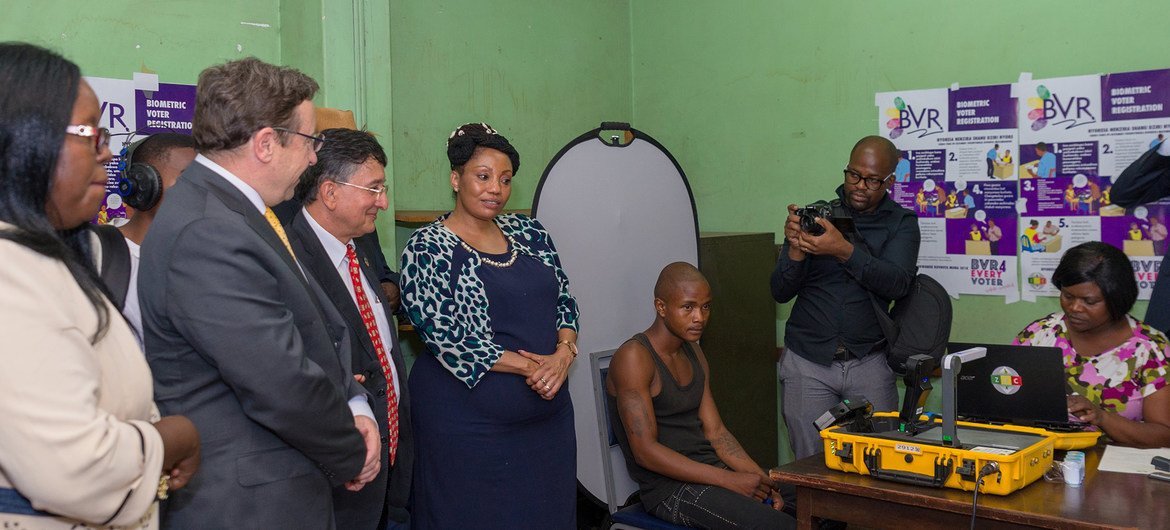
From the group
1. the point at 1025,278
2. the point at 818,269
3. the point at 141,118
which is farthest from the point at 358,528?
the point at 1025,278

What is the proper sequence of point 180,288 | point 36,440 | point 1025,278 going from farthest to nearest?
point 1025,278 < point 180,288 < point 36,440

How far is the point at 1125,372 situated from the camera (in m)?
2.88

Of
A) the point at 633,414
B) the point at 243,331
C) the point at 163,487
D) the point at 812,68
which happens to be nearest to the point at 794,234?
the point at 633,414

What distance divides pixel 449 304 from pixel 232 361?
48.5 inches

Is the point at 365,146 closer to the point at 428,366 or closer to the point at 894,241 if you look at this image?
the point at 428,366

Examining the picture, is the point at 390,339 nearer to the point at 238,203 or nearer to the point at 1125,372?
the point at 238,203

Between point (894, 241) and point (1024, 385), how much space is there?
3.57 ft

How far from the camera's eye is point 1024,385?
2.59 metres

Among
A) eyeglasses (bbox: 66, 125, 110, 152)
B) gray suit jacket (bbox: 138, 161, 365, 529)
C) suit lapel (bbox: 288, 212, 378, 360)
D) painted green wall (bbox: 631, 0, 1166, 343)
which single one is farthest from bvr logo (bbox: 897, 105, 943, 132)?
eyeglasses (bbox: 66, 125, 110, 152)

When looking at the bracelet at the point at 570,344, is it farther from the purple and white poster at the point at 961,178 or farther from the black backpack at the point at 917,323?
the purple and white poster at the point at 961,178

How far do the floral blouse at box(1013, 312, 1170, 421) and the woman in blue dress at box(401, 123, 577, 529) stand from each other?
5.28 feet

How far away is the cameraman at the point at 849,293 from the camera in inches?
139

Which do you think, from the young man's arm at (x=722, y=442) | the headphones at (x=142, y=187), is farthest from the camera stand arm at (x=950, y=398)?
the headphones at (x=142, y=187)

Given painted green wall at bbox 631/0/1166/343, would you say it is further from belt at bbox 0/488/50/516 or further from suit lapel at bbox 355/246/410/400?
belt at bbox 0/488/50/516
